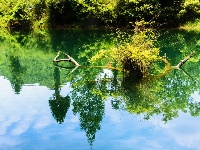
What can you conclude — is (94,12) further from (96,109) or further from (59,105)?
(96,109)

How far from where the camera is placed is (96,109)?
11.4 m

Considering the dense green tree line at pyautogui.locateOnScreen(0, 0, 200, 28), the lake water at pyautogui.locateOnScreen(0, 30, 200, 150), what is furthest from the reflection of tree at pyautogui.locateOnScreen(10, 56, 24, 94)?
the dense green tree line at pyautogui.locateOnScreen(0, 0, 200, 28)

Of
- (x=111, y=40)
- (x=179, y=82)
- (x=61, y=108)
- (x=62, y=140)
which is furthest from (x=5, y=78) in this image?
(x=111, y=40)

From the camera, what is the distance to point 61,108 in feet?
38.8

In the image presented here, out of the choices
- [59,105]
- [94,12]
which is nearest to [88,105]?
[59,105]

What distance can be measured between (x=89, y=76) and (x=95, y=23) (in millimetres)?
27070

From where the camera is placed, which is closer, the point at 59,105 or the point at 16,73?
the point at 59,105

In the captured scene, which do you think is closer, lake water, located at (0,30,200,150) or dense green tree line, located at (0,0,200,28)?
lake water, located at (0,30,200,150)

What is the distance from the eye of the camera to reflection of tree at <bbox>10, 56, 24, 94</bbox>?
15199 mm

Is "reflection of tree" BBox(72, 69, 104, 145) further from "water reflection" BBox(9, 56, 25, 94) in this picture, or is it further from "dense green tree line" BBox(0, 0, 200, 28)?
"dense green tree line" BBox(0, 0, 200, 28)

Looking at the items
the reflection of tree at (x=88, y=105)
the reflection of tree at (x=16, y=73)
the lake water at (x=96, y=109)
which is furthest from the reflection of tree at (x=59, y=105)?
the reflection of tree at (x=16, y=73)

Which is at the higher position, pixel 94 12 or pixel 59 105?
pixel 94 12

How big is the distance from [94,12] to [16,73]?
24.1 meters

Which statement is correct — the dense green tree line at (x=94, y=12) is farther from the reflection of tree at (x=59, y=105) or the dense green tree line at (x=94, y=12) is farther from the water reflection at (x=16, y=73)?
the reflection of tree at (x=59, y=105)
